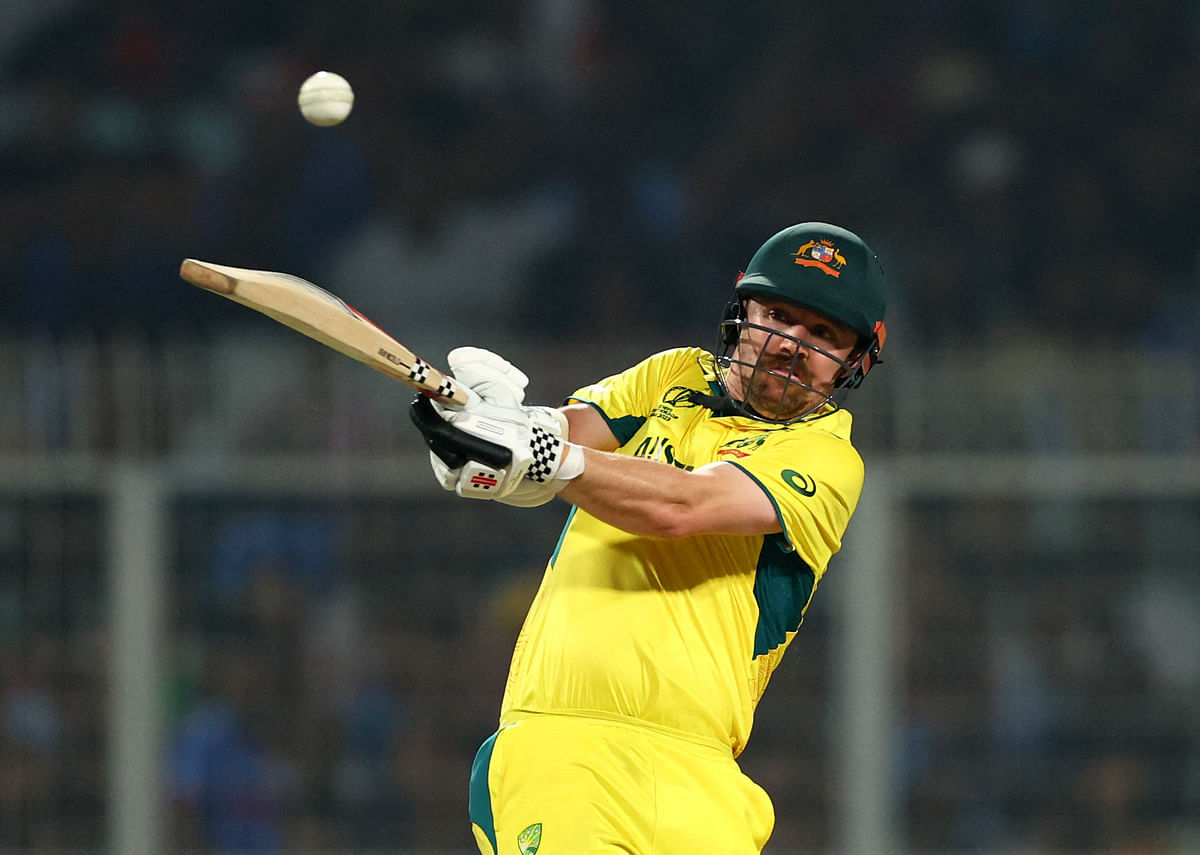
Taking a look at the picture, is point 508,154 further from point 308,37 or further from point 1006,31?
point 1006,31

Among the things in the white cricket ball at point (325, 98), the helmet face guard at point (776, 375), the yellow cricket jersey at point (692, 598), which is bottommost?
the yellow cricket jersey at point (692, 598)

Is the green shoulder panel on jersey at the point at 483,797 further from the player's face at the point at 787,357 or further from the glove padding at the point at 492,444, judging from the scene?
the player's face at the point at 787,357

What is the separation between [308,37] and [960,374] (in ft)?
21.1

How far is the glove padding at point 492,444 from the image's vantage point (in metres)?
3.10

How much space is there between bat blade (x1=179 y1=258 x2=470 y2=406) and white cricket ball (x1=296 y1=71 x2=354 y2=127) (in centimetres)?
99

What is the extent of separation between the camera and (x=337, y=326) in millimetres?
3141

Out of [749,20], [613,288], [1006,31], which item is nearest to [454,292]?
[613,288]

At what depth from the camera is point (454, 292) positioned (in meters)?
10.5

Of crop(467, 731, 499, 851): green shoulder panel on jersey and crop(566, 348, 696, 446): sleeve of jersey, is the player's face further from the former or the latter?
crop(467, 731, 499, 851): green shoulder panel on jersey

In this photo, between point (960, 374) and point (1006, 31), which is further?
point (1006, 31)

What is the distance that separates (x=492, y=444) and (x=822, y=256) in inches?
40.1

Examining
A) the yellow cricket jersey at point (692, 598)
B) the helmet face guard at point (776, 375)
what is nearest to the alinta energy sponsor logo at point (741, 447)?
the yellow cricket jersey at point (692, 598)

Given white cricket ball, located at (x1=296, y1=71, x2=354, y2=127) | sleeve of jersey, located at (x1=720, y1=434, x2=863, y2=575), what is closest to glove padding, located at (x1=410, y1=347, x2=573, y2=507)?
sleeve of jersey, located at (x1=720, y1=434, x2=863, y2=575)

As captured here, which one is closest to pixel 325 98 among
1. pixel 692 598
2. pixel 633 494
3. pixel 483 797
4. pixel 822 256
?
pixel 822 256
